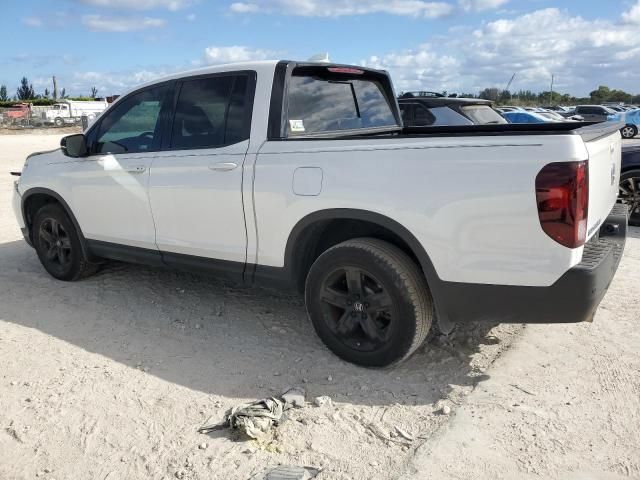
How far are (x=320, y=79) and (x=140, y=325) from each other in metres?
2.30

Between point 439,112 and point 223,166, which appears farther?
point 439,112

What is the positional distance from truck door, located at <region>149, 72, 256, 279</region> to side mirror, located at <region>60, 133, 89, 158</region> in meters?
0.88

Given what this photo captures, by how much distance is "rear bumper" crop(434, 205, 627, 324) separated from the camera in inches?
114

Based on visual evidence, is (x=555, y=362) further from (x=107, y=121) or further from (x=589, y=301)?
(x=107, y=121)

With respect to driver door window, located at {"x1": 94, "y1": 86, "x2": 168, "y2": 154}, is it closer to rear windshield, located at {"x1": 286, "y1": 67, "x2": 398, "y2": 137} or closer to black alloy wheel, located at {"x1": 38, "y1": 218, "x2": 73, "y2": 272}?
black alloy wheel, located at {"x1": 38, "y1": 218, "x2": 73, "y2": 272}

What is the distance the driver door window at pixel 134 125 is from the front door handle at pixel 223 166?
725mm

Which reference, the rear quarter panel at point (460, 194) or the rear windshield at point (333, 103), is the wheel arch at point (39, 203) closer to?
the rear windshield at point (333, 103)

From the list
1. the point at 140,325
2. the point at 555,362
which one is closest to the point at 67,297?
the point at 140,325

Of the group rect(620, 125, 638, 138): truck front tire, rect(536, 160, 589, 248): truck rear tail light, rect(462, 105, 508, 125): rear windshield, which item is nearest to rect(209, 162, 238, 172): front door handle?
rect(536, 160, 589, 248): truck rear tail light

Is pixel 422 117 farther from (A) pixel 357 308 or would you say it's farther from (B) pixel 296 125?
(A) pixel 357 308

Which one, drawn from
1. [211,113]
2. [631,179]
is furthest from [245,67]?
[631,179]

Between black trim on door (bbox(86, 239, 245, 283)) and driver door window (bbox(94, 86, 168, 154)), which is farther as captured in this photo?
driver door window (bbox(94, 86, 168, 154))

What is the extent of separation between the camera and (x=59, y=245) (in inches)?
214

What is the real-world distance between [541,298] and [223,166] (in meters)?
2.17
